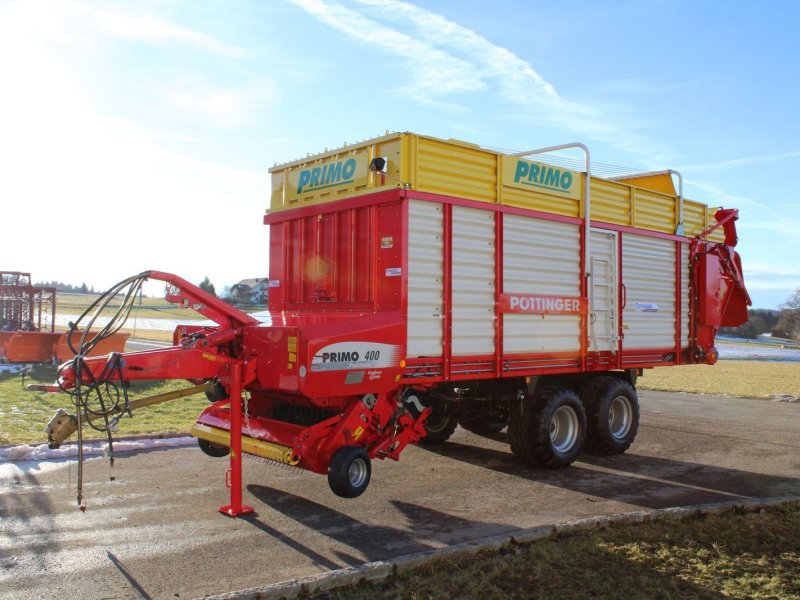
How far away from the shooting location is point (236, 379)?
589cm

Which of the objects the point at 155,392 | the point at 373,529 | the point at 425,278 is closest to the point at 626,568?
the point at 373,529

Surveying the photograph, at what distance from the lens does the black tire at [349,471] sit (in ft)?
19.0

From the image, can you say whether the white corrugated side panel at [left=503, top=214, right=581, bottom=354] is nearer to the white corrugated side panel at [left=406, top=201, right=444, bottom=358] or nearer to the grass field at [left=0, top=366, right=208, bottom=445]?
the white corrugated side panel at [left=406, top=201, right=444, bottom=358]

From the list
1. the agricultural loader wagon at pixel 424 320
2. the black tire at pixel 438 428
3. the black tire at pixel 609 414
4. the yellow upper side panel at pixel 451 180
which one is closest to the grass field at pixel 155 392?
the agricultural loader wagon at pixel 424 320

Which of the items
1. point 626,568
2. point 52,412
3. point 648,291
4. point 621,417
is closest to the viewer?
point 626,568

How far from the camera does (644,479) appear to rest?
7758 millimetres

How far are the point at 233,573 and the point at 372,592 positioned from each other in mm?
1022

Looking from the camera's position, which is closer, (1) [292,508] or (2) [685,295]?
Answer: (1) [292,508]

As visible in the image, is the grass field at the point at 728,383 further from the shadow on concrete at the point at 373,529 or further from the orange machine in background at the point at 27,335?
the orange machine in background at the point at 27,335

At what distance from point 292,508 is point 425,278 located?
2.54 m

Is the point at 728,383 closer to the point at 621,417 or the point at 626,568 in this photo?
the point at 621,417

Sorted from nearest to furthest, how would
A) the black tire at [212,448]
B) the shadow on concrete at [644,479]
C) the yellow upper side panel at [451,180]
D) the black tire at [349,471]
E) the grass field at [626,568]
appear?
the grass field at [626,568]
the black tire at [349,471]
the yellow upper side panel at [451,180]
the shadow on concrete at [644,479]
the black tire at [212,448]

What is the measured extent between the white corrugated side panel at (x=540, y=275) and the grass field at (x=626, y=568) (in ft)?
8.69

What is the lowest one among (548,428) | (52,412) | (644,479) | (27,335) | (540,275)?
(644,479)
